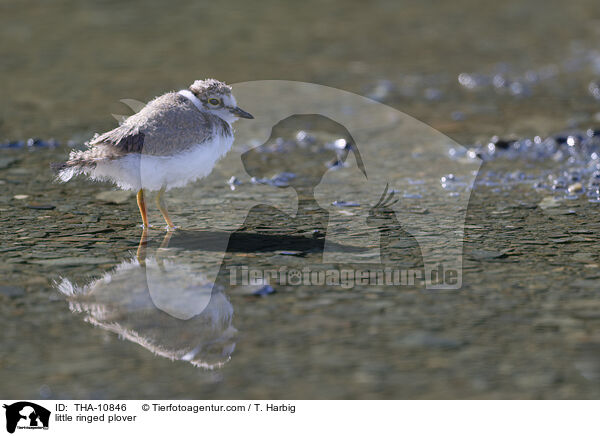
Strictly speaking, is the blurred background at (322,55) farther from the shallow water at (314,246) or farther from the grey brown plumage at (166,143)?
the grey brown plumage at (166,143)

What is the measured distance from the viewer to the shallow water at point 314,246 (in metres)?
4.43

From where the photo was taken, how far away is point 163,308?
521 centimetres

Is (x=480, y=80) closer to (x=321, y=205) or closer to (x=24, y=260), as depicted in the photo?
(x=321, y=205)

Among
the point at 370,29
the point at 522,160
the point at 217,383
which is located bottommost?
the point at 217,383

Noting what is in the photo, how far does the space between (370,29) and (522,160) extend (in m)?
8.13

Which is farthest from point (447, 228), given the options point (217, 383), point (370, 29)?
point (370, 29)

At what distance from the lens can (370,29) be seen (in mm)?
16422

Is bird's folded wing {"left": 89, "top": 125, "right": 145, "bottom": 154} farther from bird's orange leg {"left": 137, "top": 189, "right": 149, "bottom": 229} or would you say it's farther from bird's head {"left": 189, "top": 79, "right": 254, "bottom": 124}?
bird's head {"left": 189, "top": 79, "right": 254, "bottom": 124}

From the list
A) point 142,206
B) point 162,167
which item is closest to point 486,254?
point 162,167

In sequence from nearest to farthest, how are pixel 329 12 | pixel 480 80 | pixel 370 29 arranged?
pixel 480 80
pixel 370 29
pixel 329 12

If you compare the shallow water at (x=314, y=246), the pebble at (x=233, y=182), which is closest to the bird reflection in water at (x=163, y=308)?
the shallow water at (x=314, y=246)
